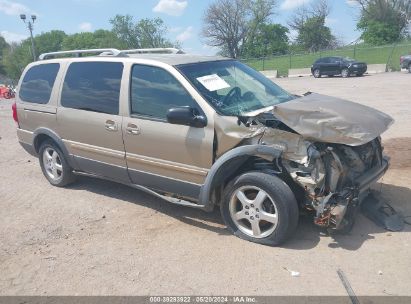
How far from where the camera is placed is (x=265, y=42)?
8525cm

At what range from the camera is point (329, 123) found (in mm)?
3963

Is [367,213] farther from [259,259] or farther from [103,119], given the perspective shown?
[103,119]

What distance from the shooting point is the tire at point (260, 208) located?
3998 mm

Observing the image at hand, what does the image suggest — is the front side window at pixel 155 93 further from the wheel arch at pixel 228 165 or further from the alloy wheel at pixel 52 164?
the alloy wheel at pixel 52 164

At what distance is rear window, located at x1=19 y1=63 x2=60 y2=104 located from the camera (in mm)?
5988

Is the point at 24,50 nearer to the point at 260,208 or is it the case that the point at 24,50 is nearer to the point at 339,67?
the point at 339,67

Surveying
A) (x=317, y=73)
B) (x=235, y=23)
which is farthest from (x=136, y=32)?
(x=317, y=73)

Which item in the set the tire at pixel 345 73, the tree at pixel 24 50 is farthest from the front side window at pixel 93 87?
the tree at pixel 24 50

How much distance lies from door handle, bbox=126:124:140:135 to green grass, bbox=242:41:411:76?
25.2 metres

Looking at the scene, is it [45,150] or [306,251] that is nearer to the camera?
[306,251]

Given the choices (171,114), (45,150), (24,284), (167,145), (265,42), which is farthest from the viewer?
(265,42)

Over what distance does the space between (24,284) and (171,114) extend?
2074 millimetres

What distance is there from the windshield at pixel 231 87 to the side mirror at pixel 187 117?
202mm

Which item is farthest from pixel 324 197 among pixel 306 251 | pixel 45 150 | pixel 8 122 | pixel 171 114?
pixel 8 122
